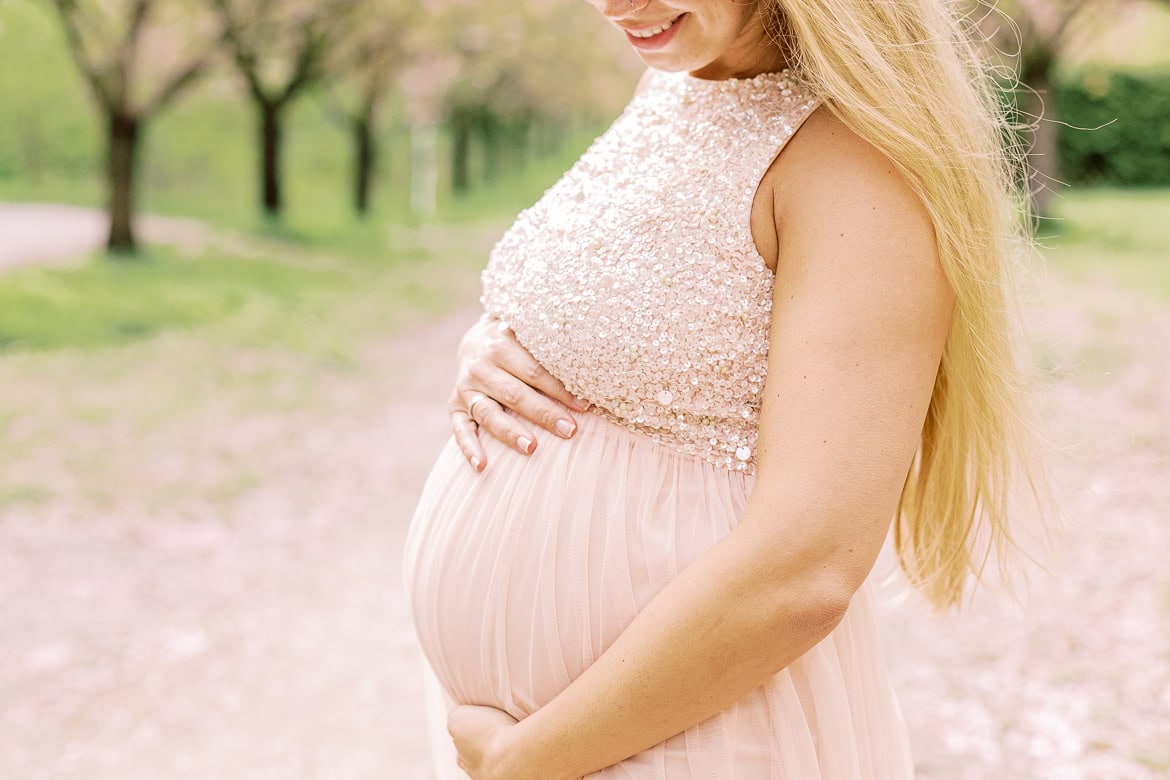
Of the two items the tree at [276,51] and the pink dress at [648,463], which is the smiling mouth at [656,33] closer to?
the pink dress at [648,463]

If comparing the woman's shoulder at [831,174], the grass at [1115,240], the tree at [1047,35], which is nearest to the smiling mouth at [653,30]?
the woman's shoulder at [831,174]

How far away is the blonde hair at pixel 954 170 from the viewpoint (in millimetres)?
1187

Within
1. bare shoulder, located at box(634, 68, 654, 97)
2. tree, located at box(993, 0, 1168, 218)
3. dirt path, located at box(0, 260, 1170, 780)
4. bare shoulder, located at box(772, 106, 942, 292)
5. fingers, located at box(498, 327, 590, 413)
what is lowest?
dirt path, located at box(0, 260, 1170, 780)

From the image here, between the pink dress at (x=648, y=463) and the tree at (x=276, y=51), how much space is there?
1188 centimetres

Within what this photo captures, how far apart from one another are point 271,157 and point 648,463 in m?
16.4

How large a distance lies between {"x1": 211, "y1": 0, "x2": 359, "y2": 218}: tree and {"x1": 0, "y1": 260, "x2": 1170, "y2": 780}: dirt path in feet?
18.7

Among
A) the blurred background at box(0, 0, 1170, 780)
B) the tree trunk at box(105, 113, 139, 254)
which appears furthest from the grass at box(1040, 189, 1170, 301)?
the tree trunk at box(105, 113, 139, 254)

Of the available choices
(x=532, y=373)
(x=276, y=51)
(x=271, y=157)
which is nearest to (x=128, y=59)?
(x=276, y=51)

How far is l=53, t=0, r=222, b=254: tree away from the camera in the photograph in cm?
1111

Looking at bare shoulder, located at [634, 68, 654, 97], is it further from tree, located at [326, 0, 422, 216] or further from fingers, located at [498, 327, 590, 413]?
tree, located at [326, 0, 422, 216]

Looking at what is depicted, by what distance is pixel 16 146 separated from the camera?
17375 mm

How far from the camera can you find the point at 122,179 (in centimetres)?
1195

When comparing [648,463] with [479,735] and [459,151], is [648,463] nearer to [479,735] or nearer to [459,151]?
[479,735]

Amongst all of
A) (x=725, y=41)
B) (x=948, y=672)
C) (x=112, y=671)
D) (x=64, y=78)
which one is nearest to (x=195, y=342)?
(x=112, y=671)
